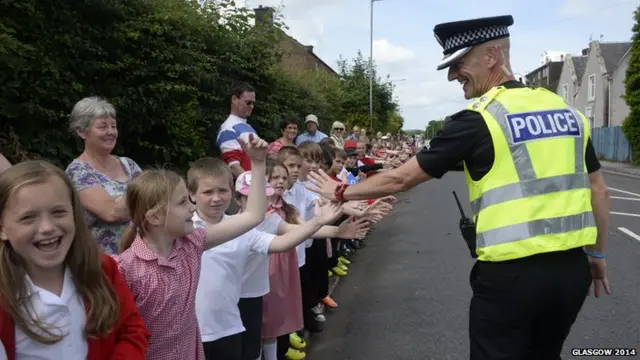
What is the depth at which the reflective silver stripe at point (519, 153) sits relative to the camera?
2.46 meters

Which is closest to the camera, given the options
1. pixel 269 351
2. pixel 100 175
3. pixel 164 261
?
pixel 164 261

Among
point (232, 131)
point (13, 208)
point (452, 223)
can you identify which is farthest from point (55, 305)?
point (452, 223)

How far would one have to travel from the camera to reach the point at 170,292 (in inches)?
98.3

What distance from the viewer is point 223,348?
126 inches

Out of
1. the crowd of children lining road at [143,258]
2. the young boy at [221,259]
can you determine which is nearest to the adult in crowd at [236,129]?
the crowd of children lining road at [143,258]

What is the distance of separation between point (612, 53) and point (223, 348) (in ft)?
171

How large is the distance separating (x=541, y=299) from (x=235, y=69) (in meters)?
6.10

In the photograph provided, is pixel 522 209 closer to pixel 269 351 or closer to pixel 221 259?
pixel 221 259

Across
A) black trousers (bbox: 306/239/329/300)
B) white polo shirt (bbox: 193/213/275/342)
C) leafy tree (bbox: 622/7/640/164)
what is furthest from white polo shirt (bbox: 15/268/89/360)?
leafy tree (bbox: 622/7/640/164)

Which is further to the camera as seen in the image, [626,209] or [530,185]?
[626,209]

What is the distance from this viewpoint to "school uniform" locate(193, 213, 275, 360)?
3146 millimetres

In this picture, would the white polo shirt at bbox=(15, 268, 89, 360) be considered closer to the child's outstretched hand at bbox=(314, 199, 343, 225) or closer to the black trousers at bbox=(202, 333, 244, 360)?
the black trousers at bbox=(202, 333, 244, 360)

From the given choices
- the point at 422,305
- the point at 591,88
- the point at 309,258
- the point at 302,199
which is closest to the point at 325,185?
the point at 302,199
